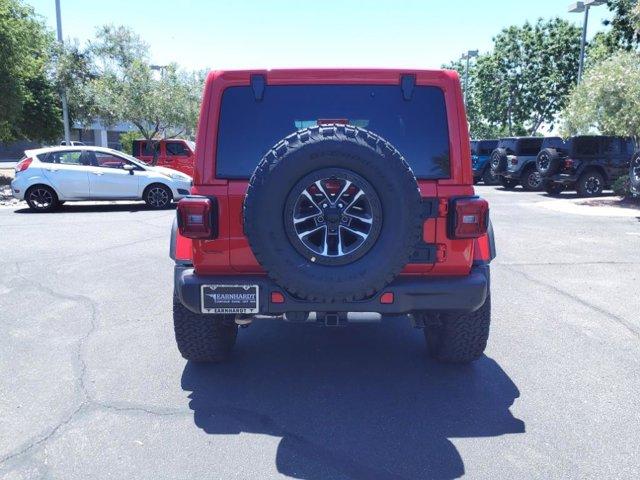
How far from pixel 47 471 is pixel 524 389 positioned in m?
2.92

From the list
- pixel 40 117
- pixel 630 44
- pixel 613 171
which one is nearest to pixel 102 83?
pixel 40 117

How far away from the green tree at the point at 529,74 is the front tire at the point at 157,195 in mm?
29042

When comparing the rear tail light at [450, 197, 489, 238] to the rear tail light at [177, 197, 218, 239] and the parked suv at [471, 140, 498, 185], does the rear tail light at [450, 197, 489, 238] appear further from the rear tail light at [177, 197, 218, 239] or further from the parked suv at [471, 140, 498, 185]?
the parked suv at [471, 140, 498, 185]

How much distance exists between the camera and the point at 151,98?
24.9 meters

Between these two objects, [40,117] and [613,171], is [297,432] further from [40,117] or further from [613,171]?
[40,117]

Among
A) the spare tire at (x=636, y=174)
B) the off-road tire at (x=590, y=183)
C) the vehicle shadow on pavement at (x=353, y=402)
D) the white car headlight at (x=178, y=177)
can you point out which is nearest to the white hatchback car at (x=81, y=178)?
the white car headlight at (x=178, y=177)

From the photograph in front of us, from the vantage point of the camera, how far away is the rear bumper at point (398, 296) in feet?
10.7

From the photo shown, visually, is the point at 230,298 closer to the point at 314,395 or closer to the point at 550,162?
the point at 314,395

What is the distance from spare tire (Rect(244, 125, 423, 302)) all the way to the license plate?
0.25 metres

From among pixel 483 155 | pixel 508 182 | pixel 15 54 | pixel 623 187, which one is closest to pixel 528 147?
pixel 508 182

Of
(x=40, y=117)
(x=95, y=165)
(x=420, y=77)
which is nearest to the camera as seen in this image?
(x=420, y=77)

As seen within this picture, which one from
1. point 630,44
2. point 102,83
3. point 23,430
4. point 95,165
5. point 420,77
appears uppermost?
point 630,44

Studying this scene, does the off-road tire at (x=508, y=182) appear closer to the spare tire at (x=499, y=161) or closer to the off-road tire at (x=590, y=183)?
the spare tire at (x=499, y=161)

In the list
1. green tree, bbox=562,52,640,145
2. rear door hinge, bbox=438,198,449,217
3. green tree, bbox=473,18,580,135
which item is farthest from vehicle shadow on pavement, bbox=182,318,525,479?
green tree, bbox=473,18,580,135
